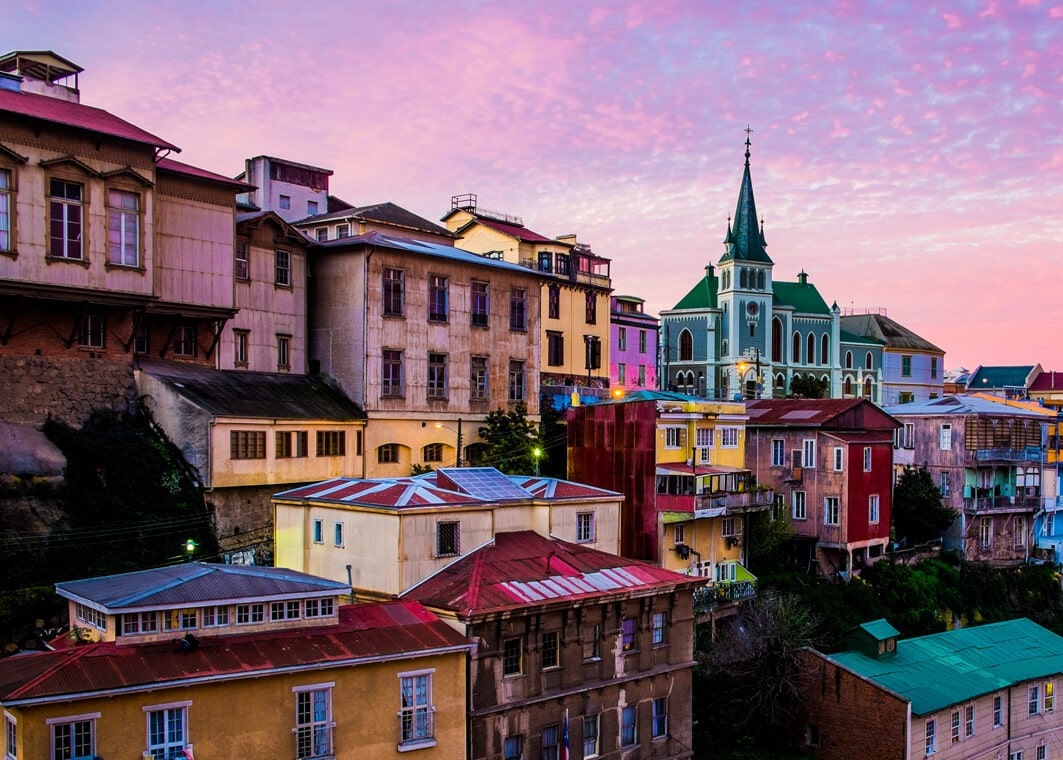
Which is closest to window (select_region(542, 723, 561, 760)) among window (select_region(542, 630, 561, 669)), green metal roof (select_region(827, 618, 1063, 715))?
window (select_region(542, 630, 561, 669))

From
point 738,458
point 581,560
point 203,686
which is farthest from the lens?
point 738,458

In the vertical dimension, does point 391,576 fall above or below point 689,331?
below

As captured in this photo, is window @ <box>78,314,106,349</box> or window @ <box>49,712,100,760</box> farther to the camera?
window @ <box>78,314,106,349</box>

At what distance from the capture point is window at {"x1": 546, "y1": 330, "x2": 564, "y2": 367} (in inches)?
2712

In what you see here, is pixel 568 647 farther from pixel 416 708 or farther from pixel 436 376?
pixel 436 376

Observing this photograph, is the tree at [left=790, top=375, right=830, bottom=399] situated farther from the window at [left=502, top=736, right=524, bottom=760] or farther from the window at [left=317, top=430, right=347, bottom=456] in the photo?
the window at [left=502, top=736, right=524, bottom=760]

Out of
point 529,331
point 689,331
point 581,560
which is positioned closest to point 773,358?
point 689,331

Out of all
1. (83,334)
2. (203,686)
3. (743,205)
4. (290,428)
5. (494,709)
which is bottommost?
(494,709)

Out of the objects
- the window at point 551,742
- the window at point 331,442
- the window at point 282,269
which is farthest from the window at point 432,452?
the window at point 551,742

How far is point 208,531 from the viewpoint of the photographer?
38.0m

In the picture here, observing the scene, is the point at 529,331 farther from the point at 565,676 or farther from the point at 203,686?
the point at 203,686

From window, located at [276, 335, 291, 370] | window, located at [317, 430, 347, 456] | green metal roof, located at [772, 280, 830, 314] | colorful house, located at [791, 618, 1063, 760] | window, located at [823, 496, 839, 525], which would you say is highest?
green metal roof, located at [772, 280, 830, 314]

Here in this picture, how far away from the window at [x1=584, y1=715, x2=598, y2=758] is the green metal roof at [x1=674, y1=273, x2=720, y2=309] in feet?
273

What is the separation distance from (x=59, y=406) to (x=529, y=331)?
24.0 m
